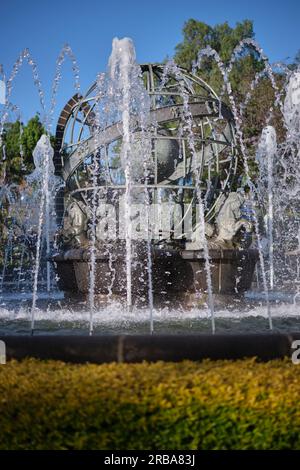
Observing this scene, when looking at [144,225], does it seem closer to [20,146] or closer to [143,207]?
[143,207]

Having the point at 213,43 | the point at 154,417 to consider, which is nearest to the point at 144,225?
the point at 154,417

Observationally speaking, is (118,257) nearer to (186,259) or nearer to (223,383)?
(186,259)

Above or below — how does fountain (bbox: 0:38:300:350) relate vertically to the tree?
below

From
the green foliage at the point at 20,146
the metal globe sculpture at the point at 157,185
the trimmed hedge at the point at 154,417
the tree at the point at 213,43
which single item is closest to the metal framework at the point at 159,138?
the metal globe sculpture at the point at 157,185

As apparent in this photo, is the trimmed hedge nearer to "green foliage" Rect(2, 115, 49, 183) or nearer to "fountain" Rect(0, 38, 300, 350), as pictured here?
"fountain" Rect(0, 38, 300, 350)

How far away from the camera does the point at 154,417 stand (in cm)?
337

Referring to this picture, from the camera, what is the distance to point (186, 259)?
9391 mm

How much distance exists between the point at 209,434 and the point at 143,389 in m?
0.50

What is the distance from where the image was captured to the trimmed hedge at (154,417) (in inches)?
133

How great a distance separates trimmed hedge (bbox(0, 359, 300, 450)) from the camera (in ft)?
11.1

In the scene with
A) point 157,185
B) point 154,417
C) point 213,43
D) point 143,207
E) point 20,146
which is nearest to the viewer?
point 154,417

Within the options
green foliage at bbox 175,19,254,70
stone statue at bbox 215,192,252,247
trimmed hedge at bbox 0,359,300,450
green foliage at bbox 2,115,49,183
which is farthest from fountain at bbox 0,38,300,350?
green foliage at bbox 175,19,254,70

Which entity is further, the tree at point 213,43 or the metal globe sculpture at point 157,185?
the tree at point 213,43

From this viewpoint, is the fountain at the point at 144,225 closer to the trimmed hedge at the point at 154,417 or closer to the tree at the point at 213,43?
the trimmed hedge at the point at 154,417
